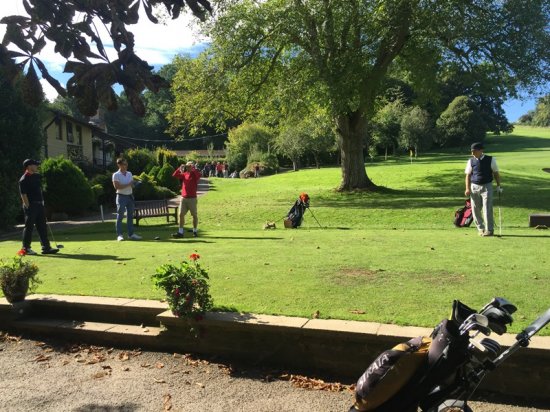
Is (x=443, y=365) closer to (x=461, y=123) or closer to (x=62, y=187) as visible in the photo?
(x=62, y=187)

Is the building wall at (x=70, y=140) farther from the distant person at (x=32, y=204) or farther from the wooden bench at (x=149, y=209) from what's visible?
the distant person at (x=32, y=204)

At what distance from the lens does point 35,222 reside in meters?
10.4

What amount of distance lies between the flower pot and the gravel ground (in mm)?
838

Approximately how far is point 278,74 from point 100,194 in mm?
10326

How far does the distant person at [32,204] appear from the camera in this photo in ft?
33.4

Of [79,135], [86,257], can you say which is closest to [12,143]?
[86,257]

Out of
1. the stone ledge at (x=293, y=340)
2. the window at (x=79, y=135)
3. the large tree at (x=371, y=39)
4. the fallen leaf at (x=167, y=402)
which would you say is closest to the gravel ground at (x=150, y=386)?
the fallen leaf at (x=167, y=402)

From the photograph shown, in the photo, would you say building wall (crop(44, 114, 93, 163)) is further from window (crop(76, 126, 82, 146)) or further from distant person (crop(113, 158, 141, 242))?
distant person (crop(113, 158, 141, 242))

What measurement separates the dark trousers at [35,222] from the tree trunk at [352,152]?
1526 cm

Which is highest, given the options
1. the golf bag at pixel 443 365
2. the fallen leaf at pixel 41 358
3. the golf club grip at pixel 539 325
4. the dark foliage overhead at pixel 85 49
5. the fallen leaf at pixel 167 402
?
the dark foliage overhead at pixel 85 49

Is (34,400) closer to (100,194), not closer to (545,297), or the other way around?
(545,297)

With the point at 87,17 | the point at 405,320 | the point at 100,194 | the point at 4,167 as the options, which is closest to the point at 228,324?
the point at 405,320

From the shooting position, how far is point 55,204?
21094 millimetres

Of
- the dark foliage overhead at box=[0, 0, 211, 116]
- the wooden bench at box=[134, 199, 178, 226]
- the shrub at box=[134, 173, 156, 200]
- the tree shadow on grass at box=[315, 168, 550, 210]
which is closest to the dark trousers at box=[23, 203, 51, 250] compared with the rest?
the wooden bench at box=[134, 199, 178, 226]
